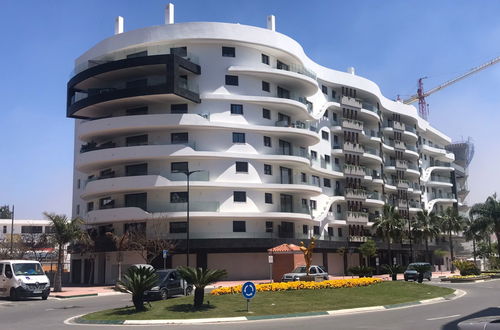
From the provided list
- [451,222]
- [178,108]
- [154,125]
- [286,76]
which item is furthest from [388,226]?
[154,125]

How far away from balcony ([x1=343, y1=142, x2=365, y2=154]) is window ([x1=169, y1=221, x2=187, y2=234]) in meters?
27.4

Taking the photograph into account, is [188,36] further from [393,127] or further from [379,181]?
[393,127]

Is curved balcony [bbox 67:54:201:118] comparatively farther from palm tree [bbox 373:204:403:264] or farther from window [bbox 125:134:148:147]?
palm tree [bbox 373:204:403:264]

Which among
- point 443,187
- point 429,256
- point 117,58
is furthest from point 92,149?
point 443,187

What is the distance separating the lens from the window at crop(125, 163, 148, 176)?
178 feet

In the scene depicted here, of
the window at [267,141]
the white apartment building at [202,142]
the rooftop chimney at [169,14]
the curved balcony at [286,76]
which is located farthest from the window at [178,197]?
the rooftop chimney at [169,14]

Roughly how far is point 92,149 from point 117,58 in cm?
1011

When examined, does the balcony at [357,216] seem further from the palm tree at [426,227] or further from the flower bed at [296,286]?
the flower bed at [296,286]

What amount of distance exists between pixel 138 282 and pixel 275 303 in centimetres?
597

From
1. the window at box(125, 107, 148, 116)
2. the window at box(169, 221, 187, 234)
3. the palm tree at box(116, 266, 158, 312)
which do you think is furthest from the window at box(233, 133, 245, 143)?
the palm tree at box(116, 266, 158, 312)

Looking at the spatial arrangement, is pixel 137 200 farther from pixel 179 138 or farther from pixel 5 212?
pixel 5 212

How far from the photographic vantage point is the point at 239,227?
54000mm

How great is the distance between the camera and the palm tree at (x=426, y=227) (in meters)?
81.6

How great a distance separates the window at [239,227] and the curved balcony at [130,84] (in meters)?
13.2
